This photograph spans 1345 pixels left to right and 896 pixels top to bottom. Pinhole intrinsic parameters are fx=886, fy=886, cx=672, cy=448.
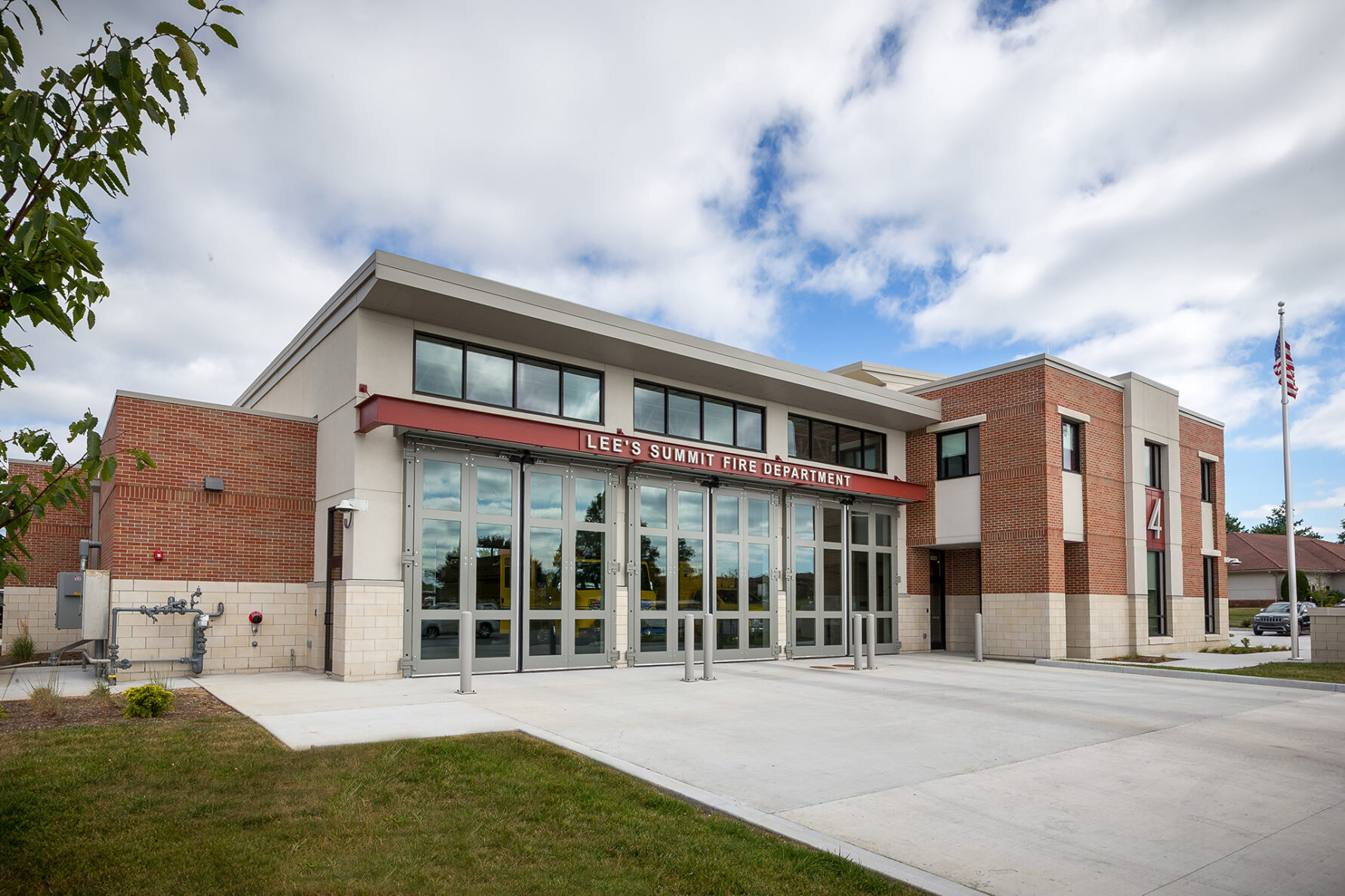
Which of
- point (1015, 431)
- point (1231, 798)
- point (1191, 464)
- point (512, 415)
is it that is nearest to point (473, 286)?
point (512, 415)

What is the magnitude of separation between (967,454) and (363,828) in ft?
66.8

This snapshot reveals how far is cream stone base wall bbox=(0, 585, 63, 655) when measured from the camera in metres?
19.8

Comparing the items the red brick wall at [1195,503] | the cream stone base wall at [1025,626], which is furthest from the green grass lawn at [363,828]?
the red brick wall at [1195,503]

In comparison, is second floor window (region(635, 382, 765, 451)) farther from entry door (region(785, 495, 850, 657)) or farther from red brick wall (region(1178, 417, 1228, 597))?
red brick wall (region(1178, 417, 1228, 597))

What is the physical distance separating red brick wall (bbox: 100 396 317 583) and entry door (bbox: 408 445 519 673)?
2.75 meters

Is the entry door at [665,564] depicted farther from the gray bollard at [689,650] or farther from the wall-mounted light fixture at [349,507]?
the wall-mounted light fixture at [349,507]

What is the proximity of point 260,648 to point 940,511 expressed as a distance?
16.7 m

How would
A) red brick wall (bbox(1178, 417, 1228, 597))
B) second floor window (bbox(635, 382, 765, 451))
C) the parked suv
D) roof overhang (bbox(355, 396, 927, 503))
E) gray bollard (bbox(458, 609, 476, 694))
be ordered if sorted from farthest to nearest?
the parked suv, red brick wall (bbox(1178, 417, 1228, 597)), second floor window (bbox(635, 382, 765, 451)), roof overhang (bbox(355, 396, 927, 503)), gray bollard (bbox(458, 609, 476, 694))

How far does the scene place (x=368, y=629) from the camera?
14.3m

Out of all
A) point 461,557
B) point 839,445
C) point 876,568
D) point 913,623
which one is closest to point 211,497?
point 461,557

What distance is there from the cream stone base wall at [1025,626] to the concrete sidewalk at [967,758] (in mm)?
5552

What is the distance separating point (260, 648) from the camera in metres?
15.6

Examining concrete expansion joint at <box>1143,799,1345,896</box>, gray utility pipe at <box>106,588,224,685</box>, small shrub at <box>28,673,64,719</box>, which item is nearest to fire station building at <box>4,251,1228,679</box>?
gray utility pipe at <box>106,588,224,685</box>

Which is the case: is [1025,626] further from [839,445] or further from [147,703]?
[147,703]
